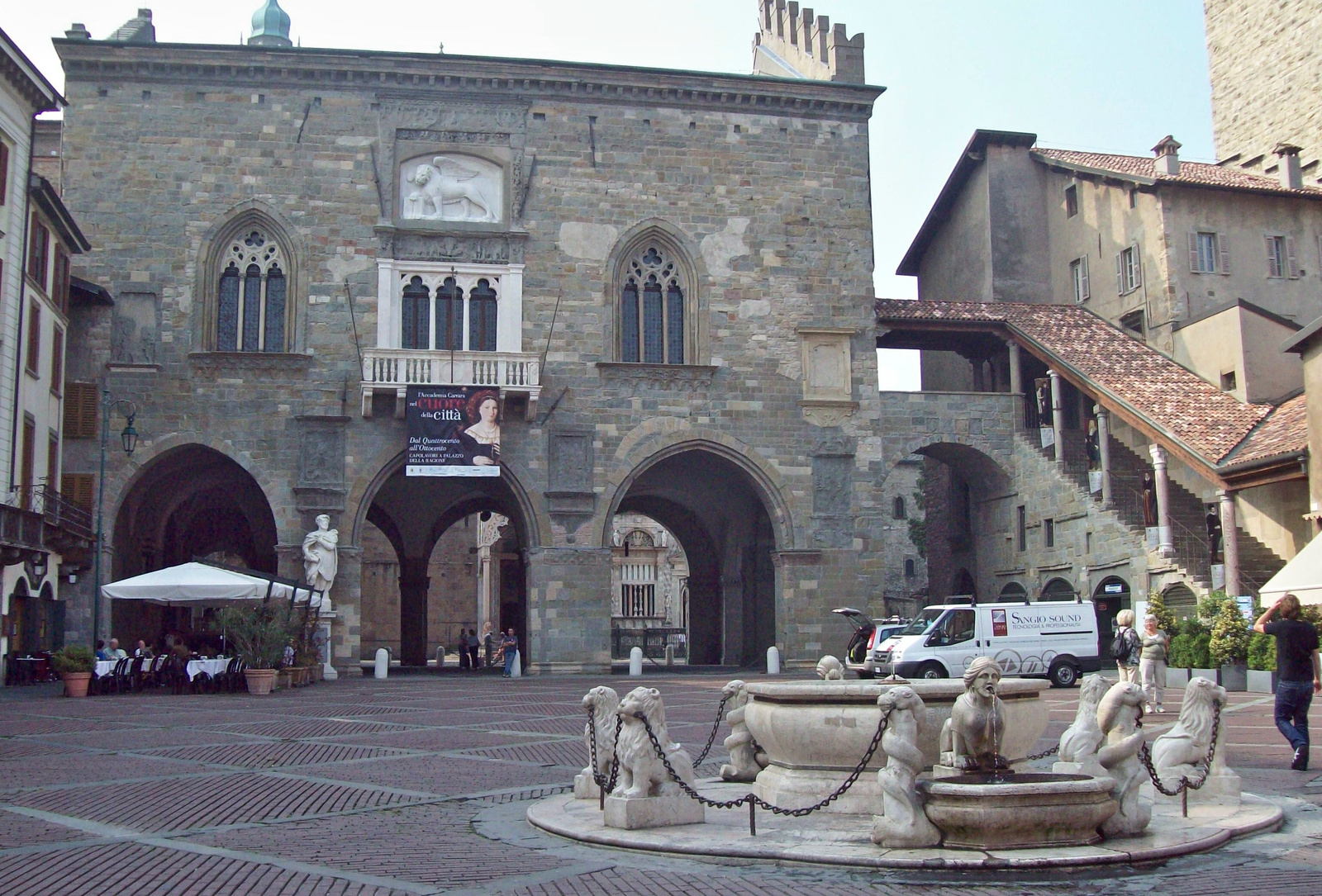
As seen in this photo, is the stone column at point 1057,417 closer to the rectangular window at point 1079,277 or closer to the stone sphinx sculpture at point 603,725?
the rectangular window at point 1079,277

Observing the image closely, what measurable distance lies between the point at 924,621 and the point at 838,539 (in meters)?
5.29

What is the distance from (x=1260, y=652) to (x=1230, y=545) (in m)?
4.18

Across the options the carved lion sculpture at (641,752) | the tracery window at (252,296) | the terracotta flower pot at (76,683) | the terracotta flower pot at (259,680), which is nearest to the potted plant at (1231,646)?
the terracotta flower pot at (259,680)

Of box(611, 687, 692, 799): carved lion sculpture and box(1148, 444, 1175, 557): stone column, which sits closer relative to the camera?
box(611, 687, 692, 799): carved lion sculpture

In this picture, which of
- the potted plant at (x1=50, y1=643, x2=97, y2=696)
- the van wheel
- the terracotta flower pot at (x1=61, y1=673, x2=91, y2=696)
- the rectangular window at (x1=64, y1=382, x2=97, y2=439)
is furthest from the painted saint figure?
the van wheel

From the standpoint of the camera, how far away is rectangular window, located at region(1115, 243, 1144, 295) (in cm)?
3378

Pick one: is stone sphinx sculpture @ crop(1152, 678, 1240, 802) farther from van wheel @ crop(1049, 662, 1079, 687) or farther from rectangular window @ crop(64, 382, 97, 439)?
rectangular window @ crop(64, 382, 97, 439)

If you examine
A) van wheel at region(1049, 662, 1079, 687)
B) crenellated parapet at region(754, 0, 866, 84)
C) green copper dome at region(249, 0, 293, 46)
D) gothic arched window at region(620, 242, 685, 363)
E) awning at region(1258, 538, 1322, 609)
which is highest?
green copper dome at region(249, 0, 293, 46)

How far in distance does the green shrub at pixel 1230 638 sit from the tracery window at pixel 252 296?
1986 centimetres

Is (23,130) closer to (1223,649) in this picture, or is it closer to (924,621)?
(924,621)

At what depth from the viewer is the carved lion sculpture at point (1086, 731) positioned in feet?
26.4

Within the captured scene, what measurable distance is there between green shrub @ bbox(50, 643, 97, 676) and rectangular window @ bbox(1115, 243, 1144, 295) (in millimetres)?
26226

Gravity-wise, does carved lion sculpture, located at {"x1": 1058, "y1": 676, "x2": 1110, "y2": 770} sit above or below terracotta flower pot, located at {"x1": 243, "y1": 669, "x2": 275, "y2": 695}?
above

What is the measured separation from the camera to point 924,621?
987 inches
